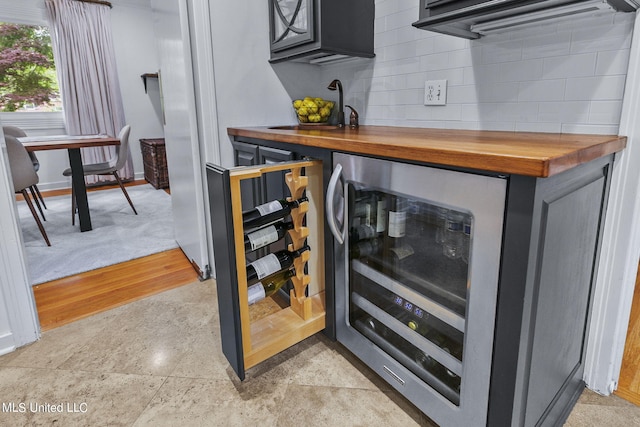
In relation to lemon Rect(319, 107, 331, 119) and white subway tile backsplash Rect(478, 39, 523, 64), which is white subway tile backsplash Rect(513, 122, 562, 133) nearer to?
white subway tile backsplash Rect(478, 39, 523, 64)

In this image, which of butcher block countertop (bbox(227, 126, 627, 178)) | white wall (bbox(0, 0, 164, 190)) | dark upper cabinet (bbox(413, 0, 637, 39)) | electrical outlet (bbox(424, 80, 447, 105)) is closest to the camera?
butcher block countertop (bbox(227, 126, 627, 178))

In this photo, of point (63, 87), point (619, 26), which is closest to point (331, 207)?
point (619, 26)

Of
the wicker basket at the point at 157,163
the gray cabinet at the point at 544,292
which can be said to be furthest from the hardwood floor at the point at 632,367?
the wicker basket at the point at 157,163

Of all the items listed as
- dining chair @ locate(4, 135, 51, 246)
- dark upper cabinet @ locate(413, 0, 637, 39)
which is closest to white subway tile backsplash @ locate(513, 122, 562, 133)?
dark upper cabinet @ locate(413, 0, 637, 39)

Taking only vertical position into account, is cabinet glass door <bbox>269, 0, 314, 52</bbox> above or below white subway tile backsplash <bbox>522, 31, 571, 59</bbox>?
above

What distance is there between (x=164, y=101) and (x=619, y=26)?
7.50 feet

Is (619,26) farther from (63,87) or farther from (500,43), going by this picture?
(63,87)

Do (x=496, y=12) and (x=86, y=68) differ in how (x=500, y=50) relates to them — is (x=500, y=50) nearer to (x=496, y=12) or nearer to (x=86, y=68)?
(x=496, y=12)

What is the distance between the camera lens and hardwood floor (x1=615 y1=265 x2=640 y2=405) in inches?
50.0

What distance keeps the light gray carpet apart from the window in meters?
1.43

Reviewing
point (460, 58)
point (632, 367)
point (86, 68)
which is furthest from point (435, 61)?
point (86, 68)

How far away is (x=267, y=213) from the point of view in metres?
1.30

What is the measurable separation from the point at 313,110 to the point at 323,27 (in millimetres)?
465

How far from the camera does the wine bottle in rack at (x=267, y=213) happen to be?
4.07ft
